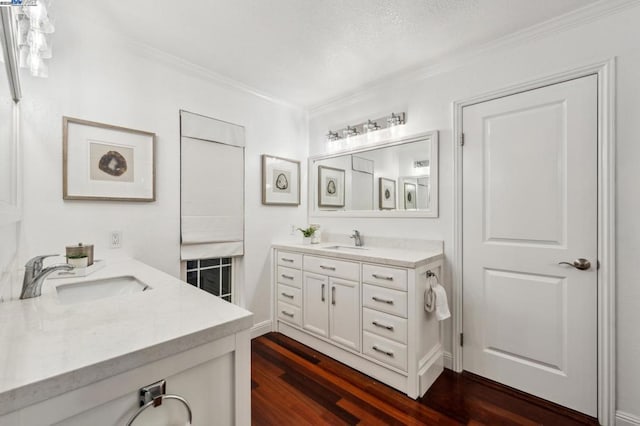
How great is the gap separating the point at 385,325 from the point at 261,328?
140 cm

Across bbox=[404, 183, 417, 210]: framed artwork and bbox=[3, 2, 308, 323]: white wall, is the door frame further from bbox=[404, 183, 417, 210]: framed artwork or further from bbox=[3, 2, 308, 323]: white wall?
bbox=[3, 2, 308, 323]: white wall

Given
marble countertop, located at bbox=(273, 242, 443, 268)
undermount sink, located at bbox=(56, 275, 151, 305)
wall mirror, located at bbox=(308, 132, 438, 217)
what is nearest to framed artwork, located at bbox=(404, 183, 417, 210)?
wall mirror, located at bbox=(308, 132, 438, 217)

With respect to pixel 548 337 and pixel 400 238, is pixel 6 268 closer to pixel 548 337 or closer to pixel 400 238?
pixel 400 238

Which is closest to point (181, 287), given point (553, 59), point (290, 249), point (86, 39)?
point (290, 249)

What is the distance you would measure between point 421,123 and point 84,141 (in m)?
2.53

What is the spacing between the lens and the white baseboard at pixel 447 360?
2.23m

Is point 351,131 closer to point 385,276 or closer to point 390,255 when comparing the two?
point 390,255

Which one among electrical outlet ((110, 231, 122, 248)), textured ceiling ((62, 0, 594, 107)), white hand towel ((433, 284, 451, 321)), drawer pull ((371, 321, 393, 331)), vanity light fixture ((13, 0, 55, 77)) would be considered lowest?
drawer pull ((371, 321, 393, 331))

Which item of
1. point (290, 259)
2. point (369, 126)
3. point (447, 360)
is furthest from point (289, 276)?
point (369, 126)

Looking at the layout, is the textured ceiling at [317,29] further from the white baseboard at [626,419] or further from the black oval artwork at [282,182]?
the white baseboard at [626,419]

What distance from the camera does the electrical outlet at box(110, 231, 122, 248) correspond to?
6.39 feet

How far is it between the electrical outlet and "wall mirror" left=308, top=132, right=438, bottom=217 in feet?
6.12

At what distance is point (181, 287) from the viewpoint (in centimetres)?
118

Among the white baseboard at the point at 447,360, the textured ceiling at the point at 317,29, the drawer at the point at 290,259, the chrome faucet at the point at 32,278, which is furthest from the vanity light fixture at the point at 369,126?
the chrome faucet at the point at 32,278
